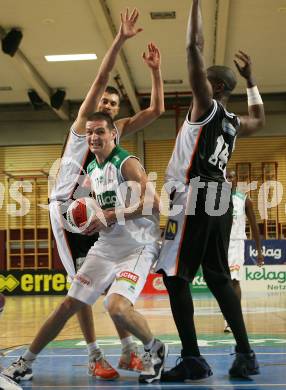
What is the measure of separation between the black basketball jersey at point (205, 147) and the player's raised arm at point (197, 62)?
15 cm

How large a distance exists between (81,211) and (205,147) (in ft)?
3.15

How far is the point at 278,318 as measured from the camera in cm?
908

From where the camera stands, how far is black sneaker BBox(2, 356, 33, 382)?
4371mm

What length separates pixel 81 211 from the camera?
4363 millimetres

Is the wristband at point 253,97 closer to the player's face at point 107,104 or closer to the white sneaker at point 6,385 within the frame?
the player's face at point 107,104

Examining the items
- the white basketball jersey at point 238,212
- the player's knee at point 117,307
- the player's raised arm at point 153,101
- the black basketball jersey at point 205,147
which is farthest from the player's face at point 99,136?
the white basketball jersey at point 238,212

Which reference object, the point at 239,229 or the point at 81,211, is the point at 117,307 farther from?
the point at 239,229

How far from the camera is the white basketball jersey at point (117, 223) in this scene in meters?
4.43

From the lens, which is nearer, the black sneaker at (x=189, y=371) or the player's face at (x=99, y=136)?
the black sneaker at (x=189, y=371)

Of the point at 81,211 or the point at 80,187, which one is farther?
the point at 80,187

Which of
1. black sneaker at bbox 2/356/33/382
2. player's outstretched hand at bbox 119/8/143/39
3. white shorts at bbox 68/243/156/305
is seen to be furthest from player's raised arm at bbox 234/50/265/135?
black sneaker at bbox 2/356/33/382

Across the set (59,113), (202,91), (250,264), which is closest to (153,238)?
(202,91)

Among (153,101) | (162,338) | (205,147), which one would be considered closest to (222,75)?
(205,147)

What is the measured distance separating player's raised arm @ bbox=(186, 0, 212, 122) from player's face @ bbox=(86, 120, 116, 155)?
0.67 meters
